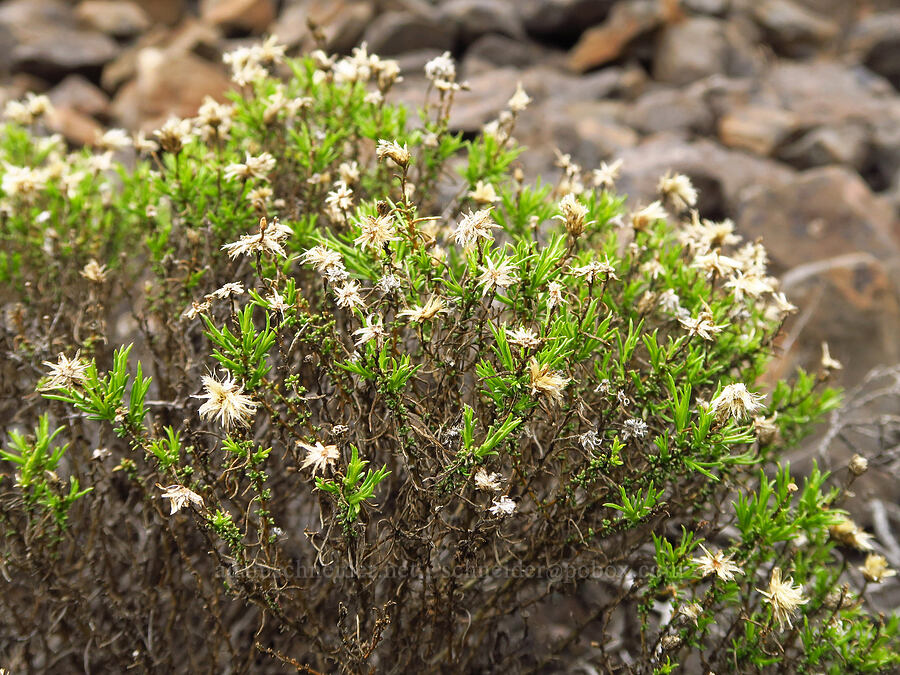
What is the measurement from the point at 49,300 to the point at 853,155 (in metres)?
6.32

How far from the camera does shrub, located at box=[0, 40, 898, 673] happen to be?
188 centimetres

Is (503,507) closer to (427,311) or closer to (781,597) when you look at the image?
(427,311)

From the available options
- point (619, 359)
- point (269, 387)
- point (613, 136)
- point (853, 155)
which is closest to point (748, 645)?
point (619, 359)

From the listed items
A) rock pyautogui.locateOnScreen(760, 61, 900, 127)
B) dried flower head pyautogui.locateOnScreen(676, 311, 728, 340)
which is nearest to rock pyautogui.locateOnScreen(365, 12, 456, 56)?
rock pyautogui.locateOnScreen(760, 61, 900, 127)

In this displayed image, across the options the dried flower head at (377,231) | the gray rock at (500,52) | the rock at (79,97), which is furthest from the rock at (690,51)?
the dried flower head at (377,231)

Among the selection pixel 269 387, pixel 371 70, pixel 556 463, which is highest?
pixel 371 70

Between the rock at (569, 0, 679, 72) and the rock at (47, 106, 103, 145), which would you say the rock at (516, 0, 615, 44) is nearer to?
the rock at (569, 0, 679, 72)

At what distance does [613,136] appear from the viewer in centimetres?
600

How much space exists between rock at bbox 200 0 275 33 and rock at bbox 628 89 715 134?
439 cm

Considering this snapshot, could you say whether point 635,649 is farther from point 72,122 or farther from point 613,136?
point 72,122

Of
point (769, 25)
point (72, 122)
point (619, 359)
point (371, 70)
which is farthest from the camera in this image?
point (769, 25)

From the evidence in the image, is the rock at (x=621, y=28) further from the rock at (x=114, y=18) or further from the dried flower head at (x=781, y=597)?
the dried flower head at (x=781, y=597)

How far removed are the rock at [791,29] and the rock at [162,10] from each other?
696 centimetres

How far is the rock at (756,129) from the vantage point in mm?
6293
